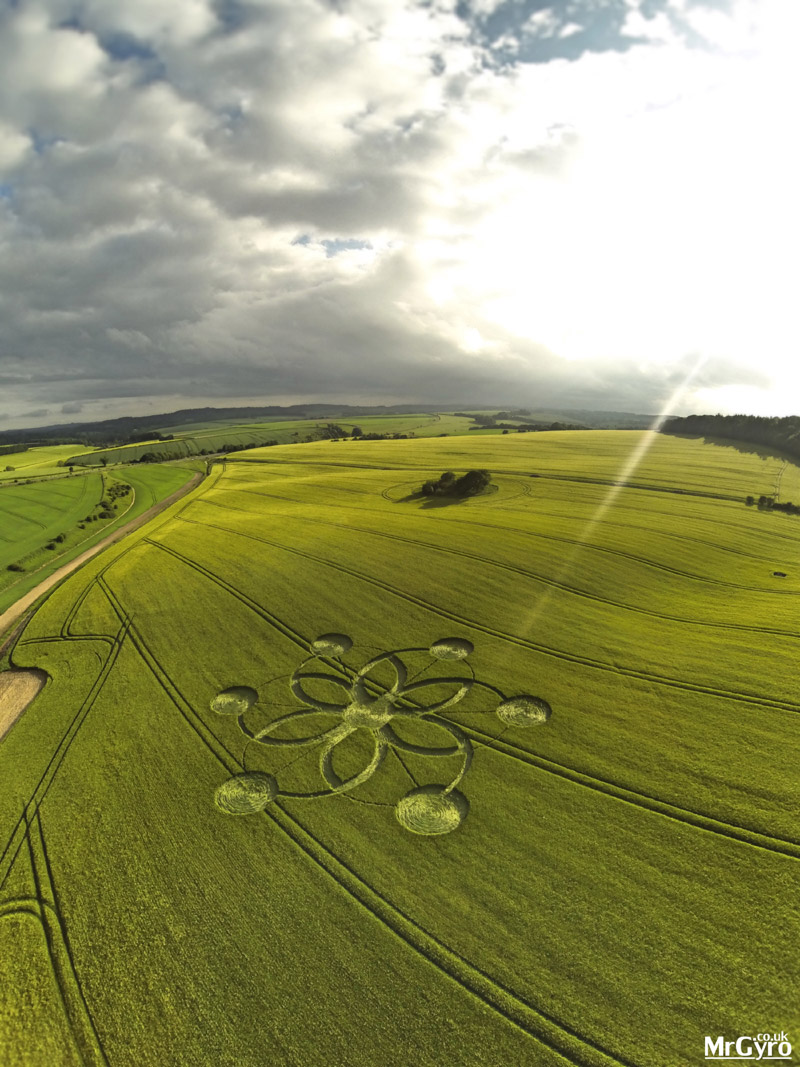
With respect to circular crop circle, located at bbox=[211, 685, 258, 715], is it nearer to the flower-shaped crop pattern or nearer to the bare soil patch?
the flower-shaped crop pattern

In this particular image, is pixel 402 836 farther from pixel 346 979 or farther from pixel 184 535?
pixel 184 535

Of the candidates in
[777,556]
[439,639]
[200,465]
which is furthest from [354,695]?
[200,465]

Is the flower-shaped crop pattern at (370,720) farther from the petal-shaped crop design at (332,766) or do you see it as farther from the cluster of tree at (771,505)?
the cluster of tree at (771,505)

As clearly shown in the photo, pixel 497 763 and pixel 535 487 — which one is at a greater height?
pixel 535 487

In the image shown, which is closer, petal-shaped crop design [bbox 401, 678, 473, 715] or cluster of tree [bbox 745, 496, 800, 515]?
→ petal-shaped crop design [bbox 401, 678, 473, 715]

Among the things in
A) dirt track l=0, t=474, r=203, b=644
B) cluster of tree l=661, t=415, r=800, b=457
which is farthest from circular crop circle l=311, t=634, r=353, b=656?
cluster of tree l=661, t=415, r=800, b=457

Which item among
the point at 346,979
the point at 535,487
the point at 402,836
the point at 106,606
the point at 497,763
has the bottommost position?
the point at 346,979
